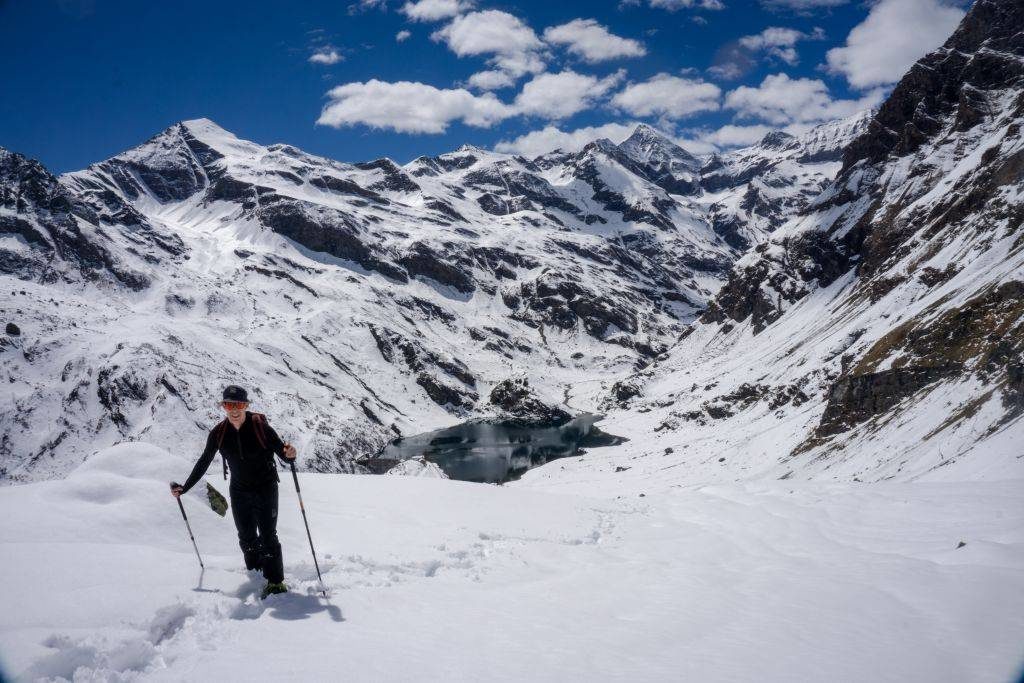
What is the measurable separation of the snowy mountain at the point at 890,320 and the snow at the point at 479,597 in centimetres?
1723

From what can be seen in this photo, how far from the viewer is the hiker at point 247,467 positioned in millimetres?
8594

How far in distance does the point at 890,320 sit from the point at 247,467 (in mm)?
96918

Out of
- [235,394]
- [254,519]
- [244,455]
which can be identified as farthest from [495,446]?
[235,394]

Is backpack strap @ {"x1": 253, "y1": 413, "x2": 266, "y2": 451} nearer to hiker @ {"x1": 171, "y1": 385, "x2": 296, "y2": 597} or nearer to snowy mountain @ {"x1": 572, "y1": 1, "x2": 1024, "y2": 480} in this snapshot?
hiker @ {"x1": 171, "y1": 385, "x2": 296, "y2": 597}

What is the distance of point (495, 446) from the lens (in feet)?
441

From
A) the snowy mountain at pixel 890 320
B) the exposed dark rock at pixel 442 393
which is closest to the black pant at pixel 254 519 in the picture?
the snowy mountain at pixel 890 320

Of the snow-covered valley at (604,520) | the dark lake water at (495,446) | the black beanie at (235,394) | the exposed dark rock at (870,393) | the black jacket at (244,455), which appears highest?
the black beanie at (235,394)

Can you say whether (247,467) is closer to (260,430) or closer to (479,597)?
(260,430)

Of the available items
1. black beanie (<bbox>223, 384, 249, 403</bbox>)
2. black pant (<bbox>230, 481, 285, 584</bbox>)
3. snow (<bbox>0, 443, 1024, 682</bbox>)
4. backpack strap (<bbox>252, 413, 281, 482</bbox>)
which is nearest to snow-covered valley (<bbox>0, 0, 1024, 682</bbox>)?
snow (<bbox>0, 443, 1024, 682</bbox>)

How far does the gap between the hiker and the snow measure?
67cm

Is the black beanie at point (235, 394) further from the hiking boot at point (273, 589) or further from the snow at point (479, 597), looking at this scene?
the hiking boot at point (273, 589)

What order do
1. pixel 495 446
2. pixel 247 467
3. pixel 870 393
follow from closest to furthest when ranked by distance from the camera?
pixel 247 467, pixel 870 393, pixel 495 446

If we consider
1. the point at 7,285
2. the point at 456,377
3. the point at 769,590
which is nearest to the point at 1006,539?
the point at 769,590

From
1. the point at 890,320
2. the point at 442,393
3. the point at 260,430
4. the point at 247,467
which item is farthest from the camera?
the point at 442,393
